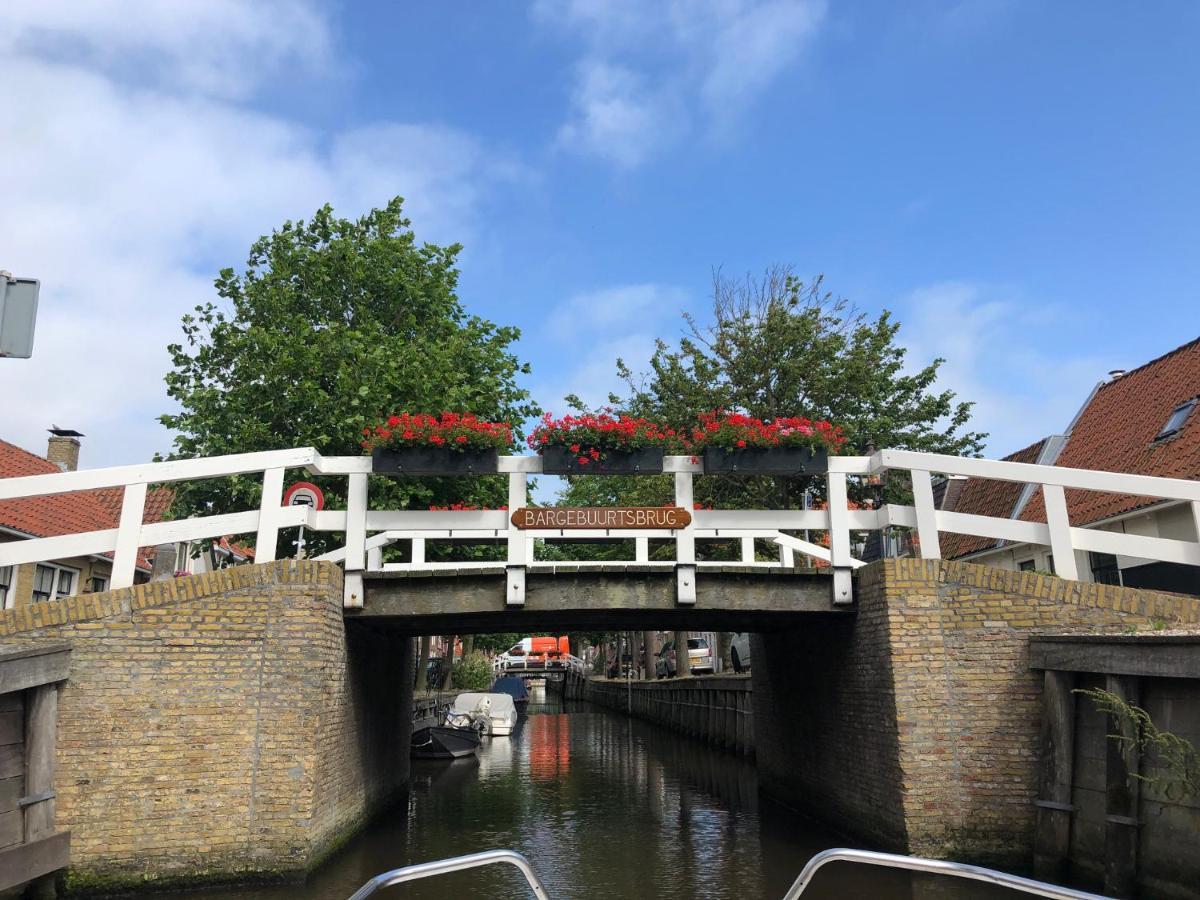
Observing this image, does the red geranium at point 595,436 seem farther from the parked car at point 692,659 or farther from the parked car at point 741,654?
the parked car at point 692,659

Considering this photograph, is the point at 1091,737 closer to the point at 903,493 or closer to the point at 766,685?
the point at 766,685

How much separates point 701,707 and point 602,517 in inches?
884

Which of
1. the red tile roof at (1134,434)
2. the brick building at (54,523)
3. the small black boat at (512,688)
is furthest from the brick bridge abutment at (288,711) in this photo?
the small black boat at (512,688)

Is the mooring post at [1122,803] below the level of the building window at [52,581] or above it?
below

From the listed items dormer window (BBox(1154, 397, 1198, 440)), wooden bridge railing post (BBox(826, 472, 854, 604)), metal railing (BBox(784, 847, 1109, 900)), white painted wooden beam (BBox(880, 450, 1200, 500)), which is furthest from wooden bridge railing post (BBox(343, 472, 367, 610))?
dormer window (BBox(1154, 397, 1198, 440))

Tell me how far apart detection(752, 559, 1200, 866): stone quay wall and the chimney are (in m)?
22.6

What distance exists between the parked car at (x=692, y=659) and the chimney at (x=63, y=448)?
32252mm

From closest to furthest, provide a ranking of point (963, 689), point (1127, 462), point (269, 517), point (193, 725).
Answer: point (193, 725)
point (963, 689)
point (269, 517)
point (1127, 462)

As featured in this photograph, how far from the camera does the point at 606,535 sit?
35.3 ft

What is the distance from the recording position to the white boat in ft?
118

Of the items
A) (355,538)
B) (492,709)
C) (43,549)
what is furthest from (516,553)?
(492,709)

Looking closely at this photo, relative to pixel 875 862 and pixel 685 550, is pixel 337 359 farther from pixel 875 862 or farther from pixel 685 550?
pixel 875 862

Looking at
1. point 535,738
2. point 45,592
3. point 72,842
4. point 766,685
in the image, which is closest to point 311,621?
point 72,842

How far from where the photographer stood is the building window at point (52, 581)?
19.1 meters
